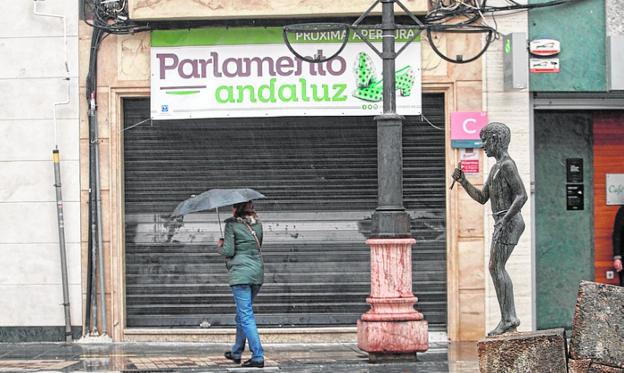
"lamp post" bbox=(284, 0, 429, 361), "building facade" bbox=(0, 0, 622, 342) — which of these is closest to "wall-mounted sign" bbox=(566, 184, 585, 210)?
"building facade" bbox=(0, 0, 622, 342)

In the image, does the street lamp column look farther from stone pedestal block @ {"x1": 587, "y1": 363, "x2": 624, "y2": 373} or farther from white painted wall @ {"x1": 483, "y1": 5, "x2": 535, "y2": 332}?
white painted wall @ {"x1": 483, "y1": 5, "x2": 535, "y2": 332}

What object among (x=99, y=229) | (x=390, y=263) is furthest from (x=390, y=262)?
(x=99, y=229)

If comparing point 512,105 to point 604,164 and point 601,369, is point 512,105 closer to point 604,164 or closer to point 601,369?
point 604,164

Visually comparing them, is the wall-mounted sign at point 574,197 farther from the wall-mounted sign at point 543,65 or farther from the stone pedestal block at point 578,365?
the stone pedestal block at point 578,365

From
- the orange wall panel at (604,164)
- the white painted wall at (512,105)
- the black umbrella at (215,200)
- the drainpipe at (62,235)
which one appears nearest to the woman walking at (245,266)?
the black umbrella at (215,200)

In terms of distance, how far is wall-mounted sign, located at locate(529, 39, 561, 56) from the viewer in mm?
15758

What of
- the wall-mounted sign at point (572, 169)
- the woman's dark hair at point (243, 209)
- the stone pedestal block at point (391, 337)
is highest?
the wall-mounted sign at point (572, 169)

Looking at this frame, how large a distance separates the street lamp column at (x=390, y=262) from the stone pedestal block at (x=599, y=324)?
3.02 m

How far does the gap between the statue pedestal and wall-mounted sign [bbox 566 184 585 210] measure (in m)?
4.87

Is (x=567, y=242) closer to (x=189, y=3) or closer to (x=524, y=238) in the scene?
(x=524, y=238)

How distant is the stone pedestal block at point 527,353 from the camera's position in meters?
9.46

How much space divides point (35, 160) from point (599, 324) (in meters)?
8.77

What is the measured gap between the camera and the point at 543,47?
51.8 ft

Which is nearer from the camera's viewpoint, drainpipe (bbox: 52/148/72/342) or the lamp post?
the lamp post
